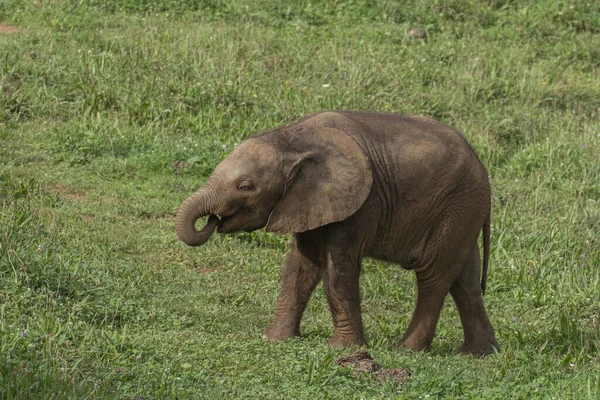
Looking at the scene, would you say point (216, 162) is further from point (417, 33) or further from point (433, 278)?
point (417, 33)

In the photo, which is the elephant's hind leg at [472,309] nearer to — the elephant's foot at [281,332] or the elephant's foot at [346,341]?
the elephant's foot at [346,341]

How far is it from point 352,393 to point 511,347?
1.93 m

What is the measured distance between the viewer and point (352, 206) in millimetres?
8453

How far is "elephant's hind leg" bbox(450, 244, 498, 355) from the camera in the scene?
9344mm

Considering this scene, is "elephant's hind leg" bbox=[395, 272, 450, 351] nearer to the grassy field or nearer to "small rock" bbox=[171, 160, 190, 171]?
the grassy field

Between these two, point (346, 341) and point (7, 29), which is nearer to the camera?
point (346, 341)

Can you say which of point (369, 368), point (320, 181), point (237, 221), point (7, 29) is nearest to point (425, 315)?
point (320, 181)

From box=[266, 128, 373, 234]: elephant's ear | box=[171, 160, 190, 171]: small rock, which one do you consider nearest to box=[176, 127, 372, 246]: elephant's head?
box=[266, 128, 373, 234]: elephant's ear

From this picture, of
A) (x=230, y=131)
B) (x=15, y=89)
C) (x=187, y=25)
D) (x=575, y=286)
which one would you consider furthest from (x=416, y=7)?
(x=575, y=286)

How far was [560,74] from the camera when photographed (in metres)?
16.4

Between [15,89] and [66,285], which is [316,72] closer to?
[15,89]

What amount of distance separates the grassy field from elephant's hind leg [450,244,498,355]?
0.55 feet

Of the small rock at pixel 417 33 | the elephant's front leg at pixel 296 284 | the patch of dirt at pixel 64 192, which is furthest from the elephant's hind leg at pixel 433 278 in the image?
the small rock at pixel 417 33

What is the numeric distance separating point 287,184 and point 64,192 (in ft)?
12.5
